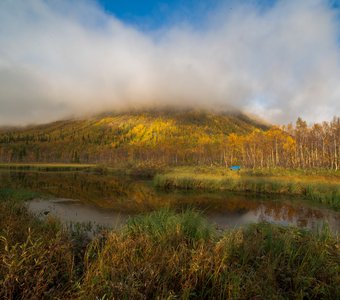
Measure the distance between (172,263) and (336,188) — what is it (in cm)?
2480

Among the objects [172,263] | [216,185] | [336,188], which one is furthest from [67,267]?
[216,185]

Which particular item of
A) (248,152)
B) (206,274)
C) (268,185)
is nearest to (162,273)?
(206,274)

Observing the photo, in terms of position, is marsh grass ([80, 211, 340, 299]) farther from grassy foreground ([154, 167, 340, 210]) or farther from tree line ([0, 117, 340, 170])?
tree line ([0, 117, 340, 170])

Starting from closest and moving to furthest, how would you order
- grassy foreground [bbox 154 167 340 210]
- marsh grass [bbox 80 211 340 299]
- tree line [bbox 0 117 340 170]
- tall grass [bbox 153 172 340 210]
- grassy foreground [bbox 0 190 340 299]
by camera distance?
grassy foreground [bbox 0 190 340 299], marsh grass [bbox 80 211 340 299], tall grass [bbox 153 172 340 210], grassy foreground [bbox 154 167 340 210], tree line [bbox 0 117 340 170]

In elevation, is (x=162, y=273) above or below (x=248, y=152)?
below

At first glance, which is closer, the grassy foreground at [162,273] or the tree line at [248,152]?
the grassy foreground at [162,273]

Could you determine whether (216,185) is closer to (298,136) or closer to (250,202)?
(250,202)

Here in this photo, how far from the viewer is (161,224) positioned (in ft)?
26.5

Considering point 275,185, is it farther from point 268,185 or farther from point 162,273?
point 162,273

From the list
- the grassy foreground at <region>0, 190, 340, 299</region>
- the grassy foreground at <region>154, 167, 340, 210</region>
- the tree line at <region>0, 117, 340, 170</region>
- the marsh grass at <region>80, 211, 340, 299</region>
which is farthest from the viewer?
the tree line at <region>0, 117, 340, 170</region>

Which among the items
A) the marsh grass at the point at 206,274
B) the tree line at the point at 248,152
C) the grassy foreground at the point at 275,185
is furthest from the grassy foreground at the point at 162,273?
the tree line at the point at 248,152

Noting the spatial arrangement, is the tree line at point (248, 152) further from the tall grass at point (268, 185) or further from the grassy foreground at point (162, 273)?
the grassy foreground at point (162, 273)

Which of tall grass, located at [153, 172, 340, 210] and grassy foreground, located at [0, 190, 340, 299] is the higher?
grassy foreground, located at [0, 190, 340, 299]

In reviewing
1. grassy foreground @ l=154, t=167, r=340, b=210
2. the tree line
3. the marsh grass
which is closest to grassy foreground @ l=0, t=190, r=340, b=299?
the marsh grass
